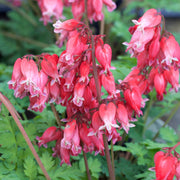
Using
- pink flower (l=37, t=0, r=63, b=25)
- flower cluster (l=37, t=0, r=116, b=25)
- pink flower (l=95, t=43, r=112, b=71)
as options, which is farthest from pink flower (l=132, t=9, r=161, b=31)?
pink flower (l=37, t=0, r=63, b=25)

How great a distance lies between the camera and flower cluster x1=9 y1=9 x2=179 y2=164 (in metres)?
0.89

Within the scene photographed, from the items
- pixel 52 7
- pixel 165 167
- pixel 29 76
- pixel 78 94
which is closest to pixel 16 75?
pixel 29 76

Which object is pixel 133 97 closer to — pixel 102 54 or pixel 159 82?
pixel 102 54

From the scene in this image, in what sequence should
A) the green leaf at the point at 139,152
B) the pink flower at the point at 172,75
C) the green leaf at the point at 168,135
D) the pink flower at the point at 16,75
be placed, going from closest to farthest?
the pink flower at the point at 16,75 → the pink flower at the point at 172,75 → the green leaf at the point at 139,152 → the green leaf at the point at 168,135

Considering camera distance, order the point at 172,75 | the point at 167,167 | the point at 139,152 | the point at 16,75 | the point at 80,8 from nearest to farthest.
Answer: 1. the point at 167,167
2. the point at 16,75
3. the point at 172,75
4. the point at 139,152
5. the point at 80,8

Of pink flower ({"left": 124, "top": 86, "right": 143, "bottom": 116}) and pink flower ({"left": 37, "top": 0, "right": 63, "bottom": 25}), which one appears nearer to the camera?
pink flower ({"left": 124, "top": 86, "right": 143, "bottom": 116})

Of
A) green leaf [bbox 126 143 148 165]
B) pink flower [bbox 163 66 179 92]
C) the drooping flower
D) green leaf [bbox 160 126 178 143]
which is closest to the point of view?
the drooping flower

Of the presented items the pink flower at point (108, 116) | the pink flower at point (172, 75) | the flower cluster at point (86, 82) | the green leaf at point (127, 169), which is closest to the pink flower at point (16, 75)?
the flower cluster at point (86, 82)

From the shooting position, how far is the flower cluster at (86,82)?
886mm

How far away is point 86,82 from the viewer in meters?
0.90

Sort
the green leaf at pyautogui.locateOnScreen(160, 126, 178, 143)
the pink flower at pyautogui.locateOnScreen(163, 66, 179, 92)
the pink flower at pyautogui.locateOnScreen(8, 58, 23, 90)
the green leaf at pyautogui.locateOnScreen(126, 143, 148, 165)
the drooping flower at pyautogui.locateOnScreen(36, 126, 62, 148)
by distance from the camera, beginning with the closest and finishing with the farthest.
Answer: the pink flower at pyautogui.locateOnScreen(8, 58, 23, 90)
the drooping flower at pyautogui.locateOnScreen(36, 126, 62, 148)
the pink flower at pyautogui.locateOnScreen(163, 66, 179, 92)
the green leaf at pyautogui.locateOnScreen(126, 143, 148, 165)
the green leaf at pyautogui.locateOnScreen(160, 126, 178, 143)

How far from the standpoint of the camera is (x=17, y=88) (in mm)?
956

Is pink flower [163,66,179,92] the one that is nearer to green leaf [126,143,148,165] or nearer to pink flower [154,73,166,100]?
pink flower [154,73,166,100]

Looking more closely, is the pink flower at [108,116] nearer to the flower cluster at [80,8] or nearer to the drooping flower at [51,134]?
the drooping flower at [51,134]
